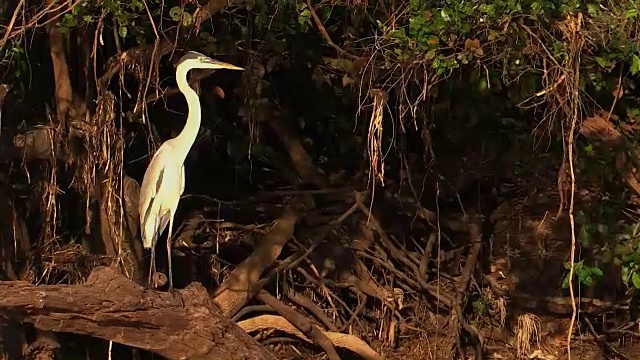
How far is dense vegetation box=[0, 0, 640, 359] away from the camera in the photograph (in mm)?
2900

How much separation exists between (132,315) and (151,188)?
92 centimetres

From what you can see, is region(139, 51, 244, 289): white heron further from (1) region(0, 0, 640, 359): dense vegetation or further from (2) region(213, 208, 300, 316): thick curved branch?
(2) region(213, 208, 300, 316): thick curved branch

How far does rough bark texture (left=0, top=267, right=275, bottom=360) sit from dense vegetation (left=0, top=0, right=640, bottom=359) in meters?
0.63

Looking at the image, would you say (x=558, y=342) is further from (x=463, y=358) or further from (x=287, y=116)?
(x=287, y=116)

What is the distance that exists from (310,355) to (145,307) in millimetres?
1858

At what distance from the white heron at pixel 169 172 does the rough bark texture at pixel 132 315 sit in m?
0.58

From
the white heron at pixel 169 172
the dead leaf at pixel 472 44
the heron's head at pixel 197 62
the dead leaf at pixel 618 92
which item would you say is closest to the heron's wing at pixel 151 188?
the white heron at pixel 169 172

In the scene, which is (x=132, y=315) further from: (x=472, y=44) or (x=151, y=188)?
(x=472, y=44)

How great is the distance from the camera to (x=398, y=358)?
4.57 meters

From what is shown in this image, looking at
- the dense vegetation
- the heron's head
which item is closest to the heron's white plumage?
the dense vegetation

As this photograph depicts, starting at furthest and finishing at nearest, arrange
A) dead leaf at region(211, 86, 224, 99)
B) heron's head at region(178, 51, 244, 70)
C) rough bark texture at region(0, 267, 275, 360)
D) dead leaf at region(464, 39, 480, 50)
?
dead leaf at region(211, 86, 224, 99), heron's head at region(178, 51, 244, 70), dead leaf at region(464, 39, 480, 50), rough bark texture at region(0, 267, 275, 360)

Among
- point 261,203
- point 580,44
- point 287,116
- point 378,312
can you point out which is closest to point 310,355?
point 378,312

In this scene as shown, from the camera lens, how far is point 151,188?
346 cm

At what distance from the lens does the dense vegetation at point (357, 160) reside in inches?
114
